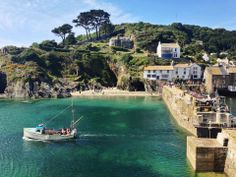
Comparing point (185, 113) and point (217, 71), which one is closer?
point (185, 113)

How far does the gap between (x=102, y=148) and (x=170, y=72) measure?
84.3m

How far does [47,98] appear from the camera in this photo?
384 feet

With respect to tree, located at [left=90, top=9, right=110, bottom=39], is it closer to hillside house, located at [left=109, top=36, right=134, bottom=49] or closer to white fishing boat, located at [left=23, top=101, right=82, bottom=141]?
hillside house, located at [left=109, top=36, right=134, bottom=49]

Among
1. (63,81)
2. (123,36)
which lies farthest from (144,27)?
(63,81)

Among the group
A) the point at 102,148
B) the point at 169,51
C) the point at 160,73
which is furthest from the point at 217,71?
the point at 102,148

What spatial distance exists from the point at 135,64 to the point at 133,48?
29441mm

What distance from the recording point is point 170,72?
128875mm

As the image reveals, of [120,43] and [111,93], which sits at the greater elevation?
[120,43]

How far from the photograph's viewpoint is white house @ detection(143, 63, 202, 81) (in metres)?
129

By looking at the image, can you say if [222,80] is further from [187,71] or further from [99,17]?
[99,17]

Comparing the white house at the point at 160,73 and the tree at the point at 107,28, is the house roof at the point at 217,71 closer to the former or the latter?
the white house at the point at 160,73

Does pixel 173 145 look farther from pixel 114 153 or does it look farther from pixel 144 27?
pixel 144 27

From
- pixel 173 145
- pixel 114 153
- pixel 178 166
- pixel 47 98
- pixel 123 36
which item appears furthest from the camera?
pixel 123 36

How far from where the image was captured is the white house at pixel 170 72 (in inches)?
5069
